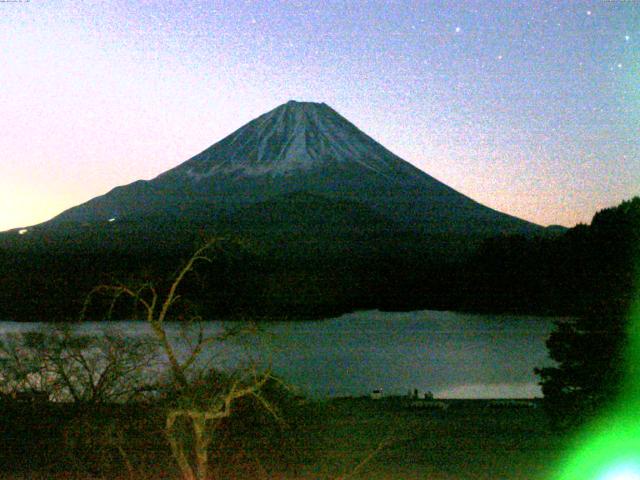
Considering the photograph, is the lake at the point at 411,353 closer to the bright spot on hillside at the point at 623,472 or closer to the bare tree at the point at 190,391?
the bare tree at the point at 190,391

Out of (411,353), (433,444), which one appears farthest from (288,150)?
(433,444)

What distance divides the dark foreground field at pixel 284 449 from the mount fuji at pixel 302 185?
50756 millimetres

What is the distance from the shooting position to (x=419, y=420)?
10898mm

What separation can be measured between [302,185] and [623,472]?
60.9 metres

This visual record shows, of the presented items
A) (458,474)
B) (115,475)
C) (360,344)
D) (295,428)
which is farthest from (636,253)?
(360,344)

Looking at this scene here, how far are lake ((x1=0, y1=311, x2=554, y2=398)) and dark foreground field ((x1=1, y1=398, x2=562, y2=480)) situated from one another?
238 cm

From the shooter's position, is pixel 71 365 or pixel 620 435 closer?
pixel 620 435

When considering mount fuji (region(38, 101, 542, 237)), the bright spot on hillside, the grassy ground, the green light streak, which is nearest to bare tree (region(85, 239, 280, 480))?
the grassy ground

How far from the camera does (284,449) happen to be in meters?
7.80

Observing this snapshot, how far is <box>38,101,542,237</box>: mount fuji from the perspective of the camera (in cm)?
6391

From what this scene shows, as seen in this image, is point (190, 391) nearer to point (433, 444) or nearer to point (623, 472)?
point (623, 472)

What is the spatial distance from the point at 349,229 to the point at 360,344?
28.1 m

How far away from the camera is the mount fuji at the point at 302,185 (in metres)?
63.9

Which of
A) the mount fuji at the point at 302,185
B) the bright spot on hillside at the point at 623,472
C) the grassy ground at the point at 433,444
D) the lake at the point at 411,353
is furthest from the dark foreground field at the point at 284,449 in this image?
the mount fuji at the point at 302,185
